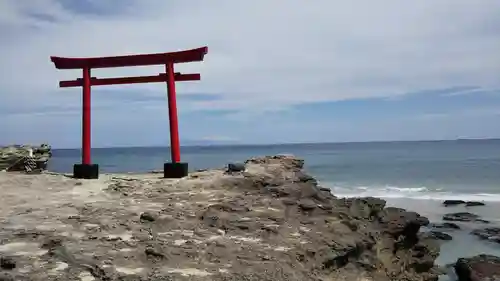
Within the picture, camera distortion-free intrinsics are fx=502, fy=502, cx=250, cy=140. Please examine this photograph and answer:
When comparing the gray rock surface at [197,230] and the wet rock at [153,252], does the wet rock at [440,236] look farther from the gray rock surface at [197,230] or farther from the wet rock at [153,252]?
the wet rock at [153,252]

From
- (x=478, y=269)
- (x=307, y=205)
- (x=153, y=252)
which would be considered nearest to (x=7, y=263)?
(x=153, y=252)

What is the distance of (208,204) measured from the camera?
7941 mm

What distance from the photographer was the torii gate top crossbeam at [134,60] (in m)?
10.5

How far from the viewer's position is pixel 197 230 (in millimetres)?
6926

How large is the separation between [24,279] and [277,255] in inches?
117

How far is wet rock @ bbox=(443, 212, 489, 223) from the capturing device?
22625 mm

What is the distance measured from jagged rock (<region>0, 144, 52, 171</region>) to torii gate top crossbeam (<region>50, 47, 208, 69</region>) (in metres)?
3.43

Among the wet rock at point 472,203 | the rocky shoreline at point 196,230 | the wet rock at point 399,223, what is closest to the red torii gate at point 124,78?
the rocky shoreline at point 196,230

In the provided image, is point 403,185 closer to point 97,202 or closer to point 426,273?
point 426,273

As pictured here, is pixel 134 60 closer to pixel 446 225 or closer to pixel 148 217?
pixel 148 217

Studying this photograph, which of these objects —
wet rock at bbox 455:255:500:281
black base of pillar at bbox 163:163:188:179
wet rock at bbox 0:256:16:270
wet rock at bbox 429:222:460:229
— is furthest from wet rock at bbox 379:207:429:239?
wet rock at bbox 429:222:460:229

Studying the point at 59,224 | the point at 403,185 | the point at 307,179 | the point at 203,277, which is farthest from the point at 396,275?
the point at 403,185

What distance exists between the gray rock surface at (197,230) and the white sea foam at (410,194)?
22.6 m

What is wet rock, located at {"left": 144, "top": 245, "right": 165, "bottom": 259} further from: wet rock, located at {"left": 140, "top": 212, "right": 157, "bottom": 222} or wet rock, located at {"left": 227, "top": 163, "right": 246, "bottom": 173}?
wet rock, located at {"left": 227, "top": 163, "right": 246, "bottom": 173}
